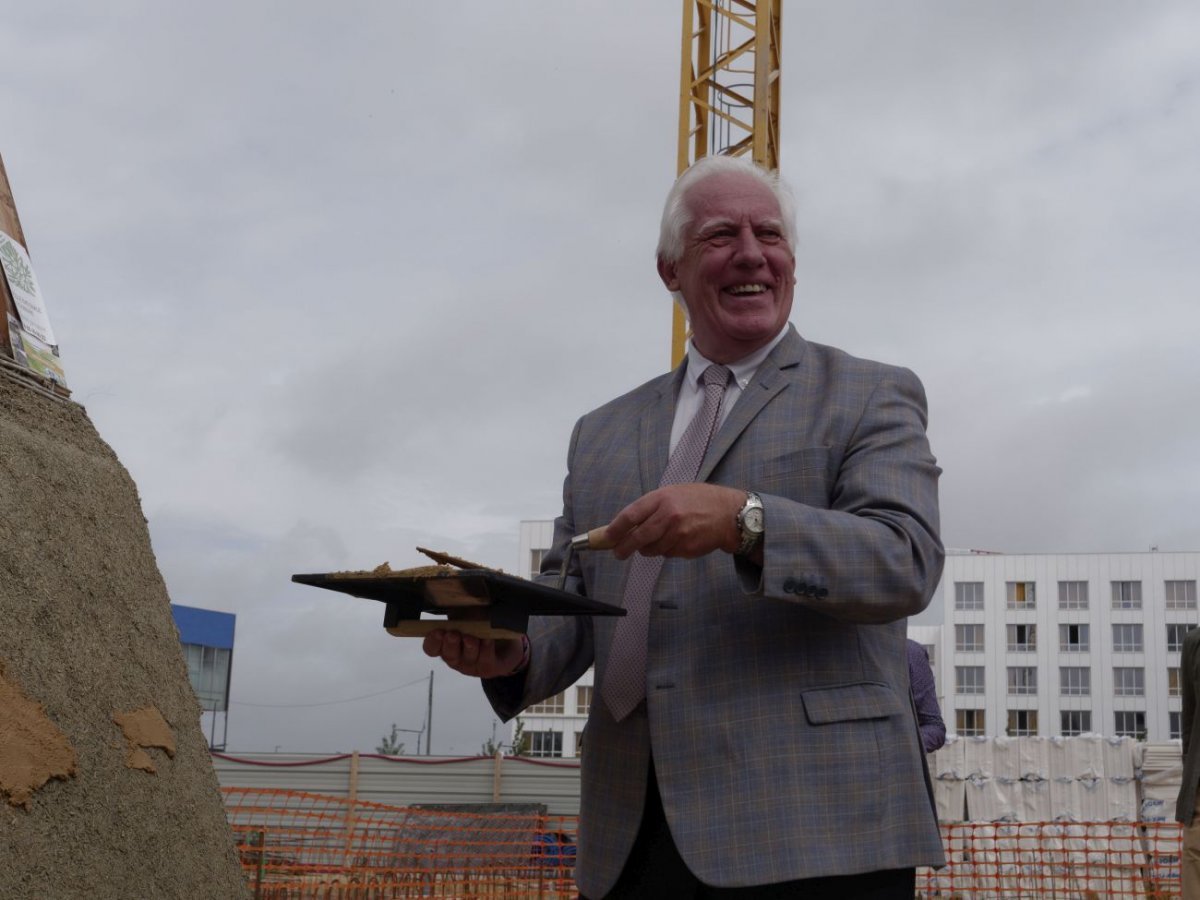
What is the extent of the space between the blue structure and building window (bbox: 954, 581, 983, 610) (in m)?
41.2

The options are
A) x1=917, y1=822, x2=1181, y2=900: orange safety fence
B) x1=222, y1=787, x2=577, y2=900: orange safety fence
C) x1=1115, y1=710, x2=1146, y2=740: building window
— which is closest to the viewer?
x1=222, y1=787, x2=577, y2=900: orange safety fence

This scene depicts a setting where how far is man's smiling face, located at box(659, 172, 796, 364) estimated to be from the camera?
88.7 inches

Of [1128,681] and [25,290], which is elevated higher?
[1128,681]

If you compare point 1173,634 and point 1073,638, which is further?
point 1073,638

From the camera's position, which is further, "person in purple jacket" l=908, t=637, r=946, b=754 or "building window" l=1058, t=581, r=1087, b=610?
"building window" l=1058, t=581, r=1087, b=610

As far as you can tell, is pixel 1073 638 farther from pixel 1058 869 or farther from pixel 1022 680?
pixel 1058 869

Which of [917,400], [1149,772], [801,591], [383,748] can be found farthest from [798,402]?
[383,748]

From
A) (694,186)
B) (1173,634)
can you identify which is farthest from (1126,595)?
(694,186)

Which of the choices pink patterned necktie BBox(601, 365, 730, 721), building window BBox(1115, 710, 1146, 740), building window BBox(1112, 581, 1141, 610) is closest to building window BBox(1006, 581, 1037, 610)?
building window BBox(1112, 581, 1141, 610)

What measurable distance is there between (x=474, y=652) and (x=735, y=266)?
0.80 m

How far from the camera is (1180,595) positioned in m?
62.9

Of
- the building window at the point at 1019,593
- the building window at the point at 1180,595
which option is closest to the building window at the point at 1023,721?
the building window at the point at 1019,593

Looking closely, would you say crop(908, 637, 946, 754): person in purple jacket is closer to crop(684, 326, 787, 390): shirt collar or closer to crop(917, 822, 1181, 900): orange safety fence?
crop(684, 326, 787, 390): shirt collar

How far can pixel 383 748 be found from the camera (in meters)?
51.0
